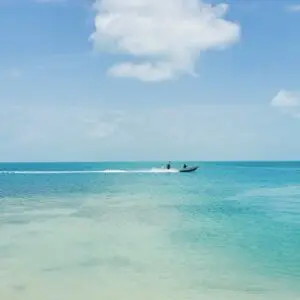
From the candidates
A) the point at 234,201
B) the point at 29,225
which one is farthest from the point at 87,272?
the point at 234,201

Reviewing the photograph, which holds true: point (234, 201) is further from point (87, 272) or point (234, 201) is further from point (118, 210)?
point (87, 272)

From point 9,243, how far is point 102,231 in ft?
12.8

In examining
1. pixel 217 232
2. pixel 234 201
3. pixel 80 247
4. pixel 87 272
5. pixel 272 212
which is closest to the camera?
pixel 87 272

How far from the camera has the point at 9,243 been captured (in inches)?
659

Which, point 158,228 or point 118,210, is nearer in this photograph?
point 158,228

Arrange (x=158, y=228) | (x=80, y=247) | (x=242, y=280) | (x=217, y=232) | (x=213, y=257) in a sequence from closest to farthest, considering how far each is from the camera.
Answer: (x=242, y=280), (x=213, y=257), (x=80, y=247), (x=217, y=232), (x=158, y=228)

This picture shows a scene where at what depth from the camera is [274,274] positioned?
12.5 m

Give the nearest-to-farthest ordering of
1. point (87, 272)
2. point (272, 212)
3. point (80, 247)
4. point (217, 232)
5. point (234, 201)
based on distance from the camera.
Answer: point (87, 272) < point (80, 247) < point (217, 232) < point (272, 212) < point (234, 201)

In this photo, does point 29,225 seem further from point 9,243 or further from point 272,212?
point 272,212

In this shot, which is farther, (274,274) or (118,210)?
(118,210)

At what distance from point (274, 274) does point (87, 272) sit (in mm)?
4506

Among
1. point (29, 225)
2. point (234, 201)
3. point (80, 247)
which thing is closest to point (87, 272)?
point (80, 247)

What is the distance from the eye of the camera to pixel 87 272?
42.5ft

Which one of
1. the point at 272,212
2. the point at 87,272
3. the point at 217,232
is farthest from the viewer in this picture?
the point at 272,212
